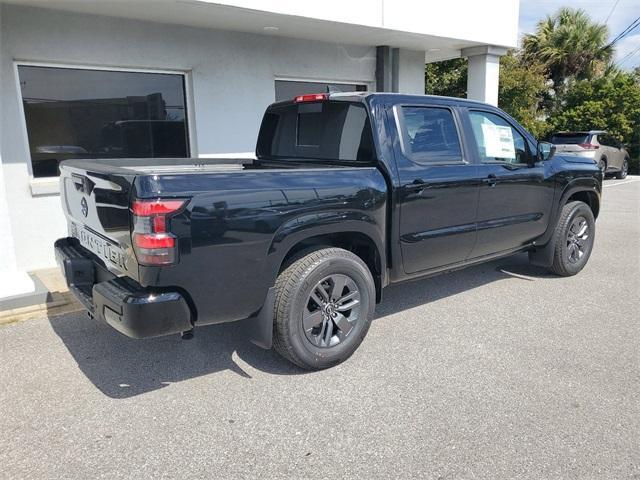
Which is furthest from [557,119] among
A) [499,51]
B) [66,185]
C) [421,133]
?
[66,185]

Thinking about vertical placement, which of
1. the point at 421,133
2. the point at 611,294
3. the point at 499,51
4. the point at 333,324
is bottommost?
the point at 611,294

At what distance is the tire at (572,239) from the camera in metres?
5.75

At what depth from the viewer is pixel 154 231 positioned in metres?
2.88

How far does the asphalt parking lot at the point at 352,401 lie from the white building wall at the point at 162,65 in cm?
230

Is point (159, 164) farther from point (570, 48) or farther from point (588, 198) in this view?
point (570, 48)

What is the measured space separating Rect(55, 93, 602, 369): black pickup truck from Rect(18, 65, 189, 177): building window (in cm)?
262

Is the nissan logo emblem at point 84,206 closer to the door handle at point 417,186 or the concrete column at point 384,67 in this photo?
the door handle at point 417,186

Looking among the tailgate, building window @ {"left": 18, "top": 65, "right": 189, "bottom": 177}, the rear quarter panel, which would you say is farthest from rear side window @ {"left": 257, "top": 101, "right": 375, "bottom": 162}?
building window @ {"left": 18, "top": 65, "right": 189, "bottom": 177}

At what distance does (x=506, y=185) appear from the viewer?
16.2 ft

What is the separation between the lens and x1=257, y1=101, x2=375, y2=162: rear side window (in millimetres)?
4121

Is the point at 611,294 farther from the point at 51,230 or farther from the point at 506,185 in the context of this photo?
the point at 51,230

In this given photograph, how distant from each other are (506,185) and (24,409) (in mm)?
4170

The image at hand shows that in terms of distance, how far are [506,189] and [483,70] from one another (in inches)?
243

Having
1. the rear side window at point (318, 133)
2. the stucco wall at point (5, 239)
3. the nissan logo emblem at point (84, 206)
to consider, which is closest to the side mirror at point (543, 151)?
the rear side window at point (318, 133)
